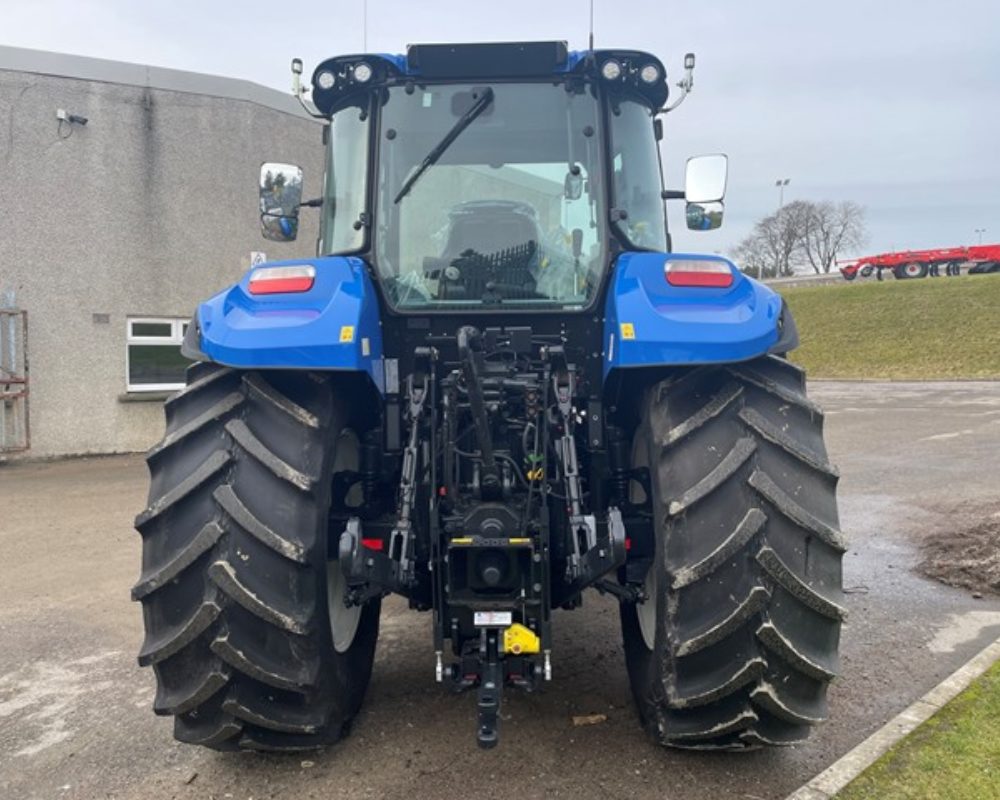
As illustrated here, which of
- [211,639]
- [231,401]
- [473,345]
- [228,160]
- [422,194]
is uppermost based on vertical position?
[228,160]

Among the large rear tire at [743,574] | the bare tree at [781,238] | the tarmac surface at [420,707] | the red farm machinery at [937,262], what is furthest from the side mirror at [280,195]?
the bare tree at [781,238]

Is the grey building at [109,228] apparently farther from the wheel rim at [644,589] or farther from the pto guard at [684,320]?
the pto guard at [684,320]

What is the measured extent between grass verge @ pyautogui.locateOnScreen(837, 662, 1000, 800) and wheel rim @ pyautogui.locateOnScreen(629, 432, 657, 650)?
0.83 meters

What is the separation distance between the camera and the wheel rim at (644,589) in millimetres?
3070

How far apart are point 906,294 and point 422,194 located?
107 feet

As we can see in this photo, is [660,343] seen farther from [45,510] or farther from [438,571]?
[45,510]

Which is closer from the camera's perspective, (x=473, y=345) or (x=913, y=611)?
(x=473, y=345)

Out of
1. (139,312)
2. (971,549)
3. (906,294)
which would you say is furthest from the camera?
(906,294)

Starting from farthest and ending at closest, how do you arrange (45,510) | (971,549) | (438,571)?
(45,510)
(971,549)
(438,571)

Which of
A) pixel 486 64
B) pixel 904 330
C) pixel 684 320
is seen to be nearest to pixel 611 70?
pixel 486 64

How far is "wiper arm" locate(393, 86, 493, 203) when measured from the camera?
10.6 feet

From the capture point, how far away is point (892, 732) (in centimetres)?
298

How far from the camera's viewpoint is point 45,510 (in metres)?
7.62

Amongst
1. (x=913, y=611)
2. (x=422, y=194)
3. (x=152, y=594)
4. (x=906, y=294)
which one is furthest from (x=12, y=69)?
(x=906, y=294)
